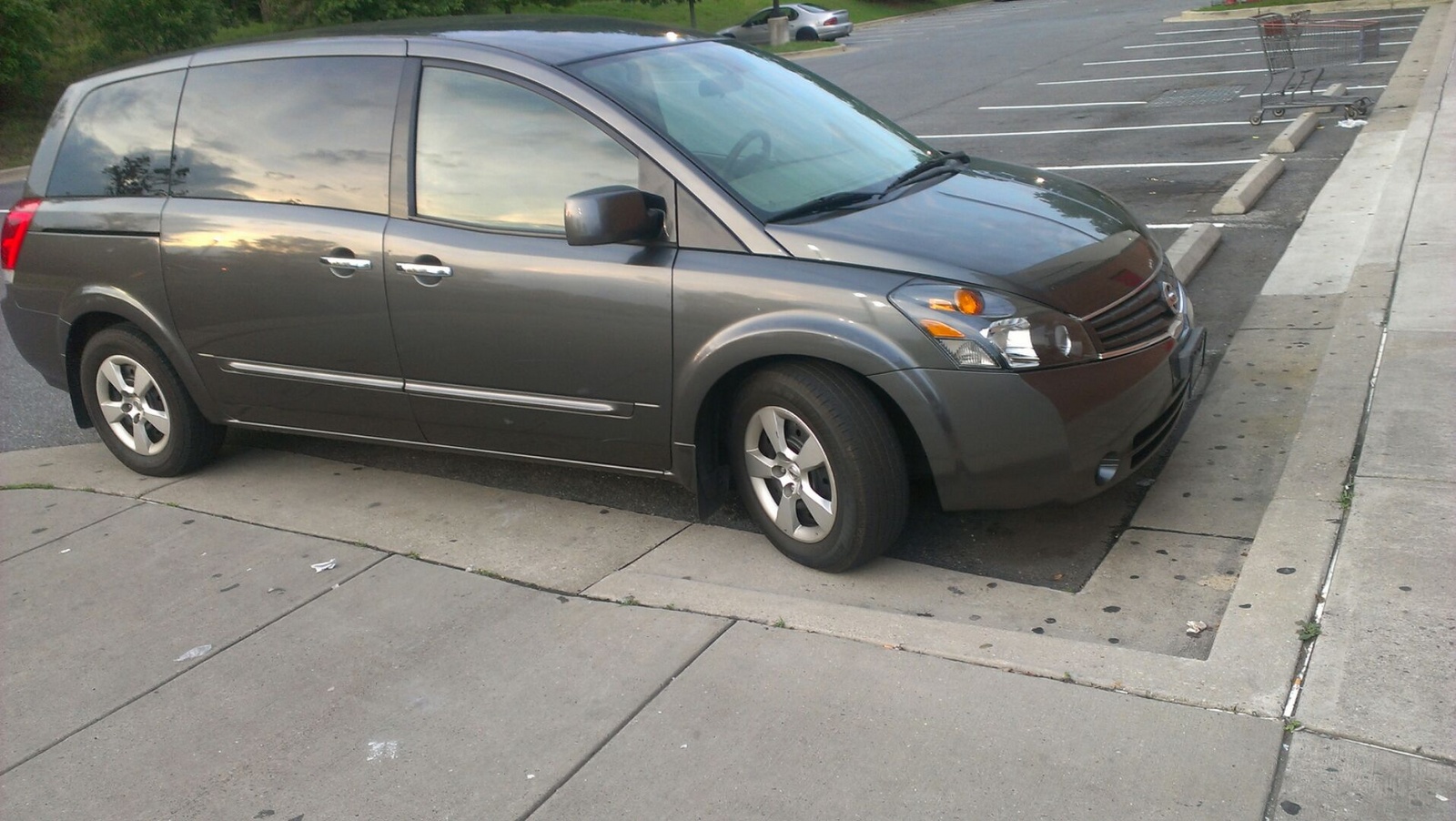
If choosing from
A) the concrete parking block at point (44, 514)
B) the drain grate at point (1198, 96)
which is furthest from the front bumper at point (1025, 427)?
the drain grate at point (1198, 96)

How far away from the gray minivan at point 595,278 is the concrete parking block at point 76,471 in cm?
15

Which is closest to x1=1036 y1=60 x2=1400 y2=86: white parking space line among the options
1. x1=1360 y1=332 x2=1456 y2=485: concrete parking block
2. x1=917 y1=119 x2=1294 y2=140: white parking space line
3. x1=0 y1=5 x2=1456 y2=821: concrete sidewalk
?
x1=917 y1=119 x2=1294 y2=140: white parking space line

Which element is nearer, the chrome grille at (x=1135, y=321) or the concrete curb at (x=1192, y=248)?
the chrome grille at (x=1135, y=321)

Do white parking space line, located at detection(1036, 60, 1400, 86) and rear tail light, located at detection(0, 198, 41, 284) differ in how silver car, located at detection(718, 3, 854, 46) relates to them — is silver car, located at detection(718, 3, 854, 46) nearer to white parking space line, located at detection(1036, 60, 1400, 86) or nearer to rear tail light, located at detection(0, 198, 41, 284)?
white parking space line, located at detection(1036, 60, 1400, 86)

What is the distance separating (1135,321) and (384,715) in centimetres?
262

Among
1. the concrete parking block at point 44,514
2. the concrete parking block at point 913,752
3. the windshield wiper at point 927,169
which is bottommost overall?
the concrete parking block at point 44,514

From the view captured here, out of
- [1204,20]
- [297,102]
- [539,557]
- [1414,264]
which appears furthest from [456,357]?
[1204,20]

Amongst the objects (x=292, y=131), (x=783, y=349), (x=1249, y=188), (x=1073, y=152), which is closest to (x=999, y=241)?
(x=783, y=349)

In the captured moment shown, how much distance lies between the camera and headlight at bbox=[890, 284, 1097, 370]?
3898mm

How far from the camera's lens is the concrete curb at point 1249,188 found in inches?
347

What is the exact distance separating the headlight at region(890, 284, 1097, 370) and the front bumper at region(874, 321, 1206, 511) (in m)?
0.04

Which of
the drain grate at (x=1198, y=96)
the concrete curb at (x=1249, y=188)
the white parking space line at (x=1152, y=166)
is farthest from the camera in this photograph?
the drain grate at (x=1198, y=96)

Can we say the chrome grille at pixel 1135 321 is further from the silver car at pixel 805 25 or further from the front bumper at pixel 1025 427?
the silver car at pixel 805 25

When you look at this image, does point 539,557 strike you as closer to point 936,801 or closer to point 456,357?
point 456,357
